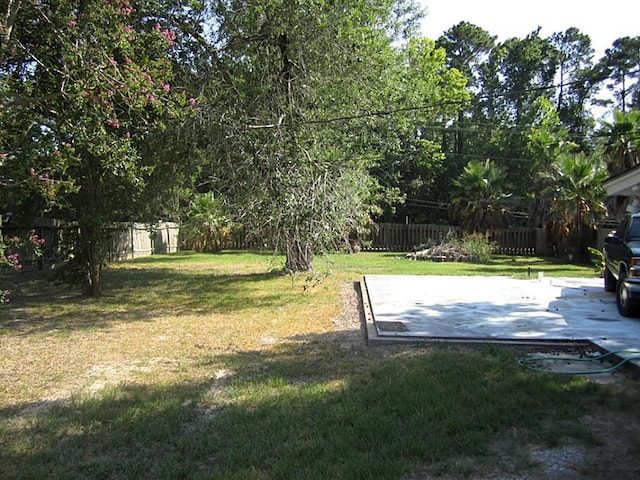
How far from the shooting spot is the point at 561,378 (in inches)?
199

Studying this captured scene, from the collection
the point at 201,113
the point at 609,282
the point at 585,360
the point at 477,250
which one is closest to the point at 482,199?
the point at 477,250

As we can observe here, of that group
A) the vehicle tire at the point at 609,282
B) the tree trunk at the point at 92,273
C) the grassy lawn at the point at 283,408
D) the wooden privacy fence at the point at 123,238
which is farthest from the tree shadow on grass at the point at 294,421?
the wooden privacy fence at the point at 123,238

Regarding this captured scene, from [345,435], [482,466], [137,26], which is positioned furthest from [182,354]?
[137,26]

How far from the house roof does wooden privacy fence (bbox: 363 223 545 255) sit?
1020cm

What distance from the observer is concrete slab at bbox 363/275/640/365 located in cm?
687

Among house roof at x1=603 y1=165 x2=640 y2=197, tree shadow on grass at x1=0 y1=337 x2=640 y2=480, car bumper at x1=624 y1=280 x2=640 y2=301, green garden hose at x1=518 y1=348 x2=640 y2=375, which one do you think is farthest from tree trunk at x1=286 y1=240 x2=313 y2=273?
house roof at x1=603 y1=165 x2=640 y2=197

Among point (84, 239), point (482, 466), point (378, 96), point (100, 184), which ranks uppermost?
point (378, 96)

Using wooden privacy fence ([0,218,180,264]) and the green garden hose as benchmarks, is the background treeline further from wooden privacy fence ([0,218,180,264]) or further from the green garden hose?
the green garden hose

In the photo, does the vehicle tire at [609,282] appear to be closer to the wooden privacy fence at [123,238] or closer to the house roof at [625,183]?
the house roof at [625,183]

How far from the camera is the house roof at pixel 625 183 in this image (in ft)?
41.0

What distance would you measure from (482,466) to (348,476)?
2.93ft

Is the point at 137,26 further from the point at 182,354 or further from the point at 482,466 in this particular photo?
the point at 482,466

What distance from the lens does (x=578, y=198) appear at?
19766 millimetres

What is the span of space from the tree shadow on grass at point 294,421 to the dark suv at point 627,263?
367 cm
